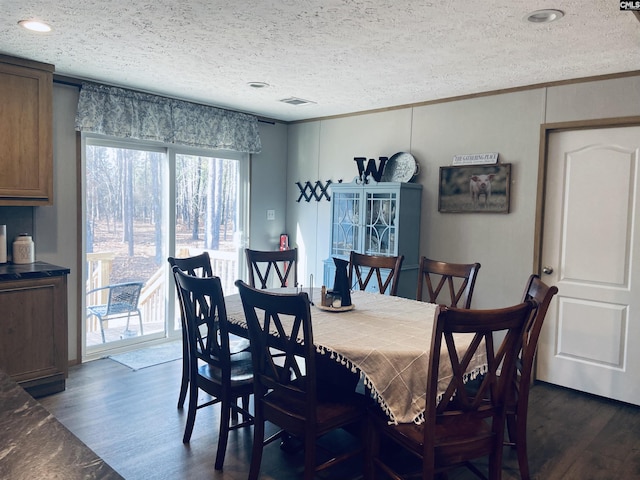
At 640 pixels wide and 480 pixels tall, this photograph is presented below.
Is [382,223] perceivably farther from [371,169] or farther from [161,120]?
[161,120]

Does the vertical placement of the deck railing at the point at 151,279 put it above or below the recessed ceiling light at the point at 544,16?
below

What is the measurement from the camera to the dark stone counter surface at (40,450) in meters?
0.75

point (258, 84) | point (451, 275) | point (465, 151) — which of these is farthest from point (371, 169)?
point (451, 275)

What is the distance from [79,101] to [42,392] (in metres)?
2.23

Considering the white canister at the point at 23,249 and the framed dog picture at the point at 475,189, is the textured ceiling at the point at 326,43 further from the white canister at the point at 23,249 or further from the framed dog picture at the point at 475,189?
the white canister at the point at 23,249

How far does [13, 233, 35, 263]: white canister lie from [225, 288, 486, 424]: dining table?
1938mm

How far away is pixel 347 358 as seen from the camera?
208 cm

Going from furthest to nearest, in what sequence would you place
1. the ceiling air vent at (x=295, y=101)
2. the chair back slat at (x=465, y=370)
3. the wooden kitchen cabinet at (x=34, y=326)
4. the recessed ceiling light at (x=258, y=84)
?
1. the ceiling air vent at (x=295, y=101)
2. the recessed ceiling light at (x=258, y=84)
3. the wooden kitchen cabinet at (x=34, y=326)
4. the chair back slat at (x=465, y=370)

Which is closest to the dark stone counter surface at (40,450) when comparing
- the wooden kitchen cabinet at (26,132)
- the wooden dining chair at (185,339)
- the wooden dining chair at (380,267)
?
the wooden dining chair at (185,339)

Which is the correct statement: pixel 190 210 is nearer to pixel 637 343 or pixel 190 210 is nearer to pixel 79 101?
pixel 79 101

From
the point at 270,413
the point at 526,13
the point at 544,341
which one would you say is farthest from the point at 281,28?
the point at 544,341

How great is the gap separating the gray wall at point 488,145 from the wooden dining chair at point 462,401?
2.05 meters

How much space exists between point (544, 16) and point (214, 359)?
2.45m

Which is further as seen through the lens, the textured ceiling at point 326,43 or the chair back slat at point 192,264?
the chair back slat at point 192,264
